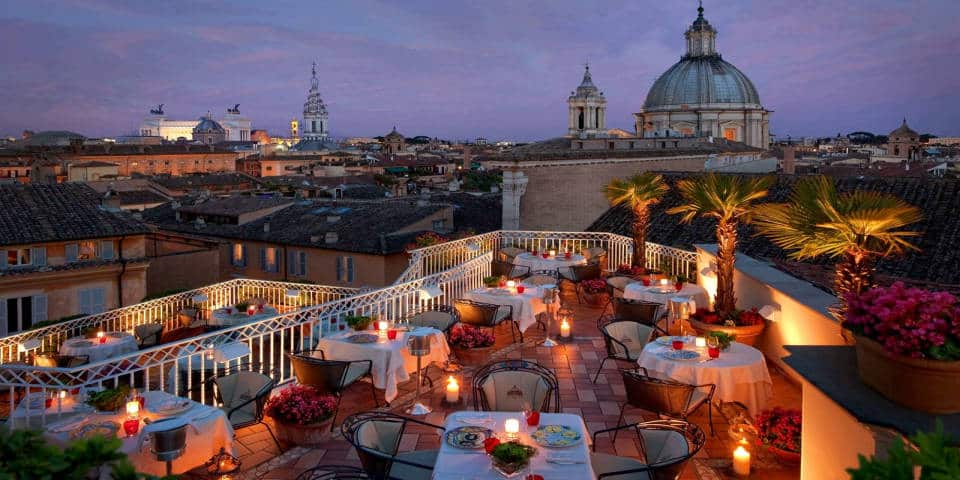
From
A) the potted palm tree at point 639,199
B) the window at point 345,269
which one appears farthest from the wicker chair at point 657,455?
the window at point 345,269

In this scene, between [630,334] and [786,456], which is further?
[630,334]

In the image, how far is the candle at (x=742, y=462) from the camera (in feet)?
21.2

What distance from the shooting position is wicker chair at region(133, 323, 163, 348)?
47.5 feet

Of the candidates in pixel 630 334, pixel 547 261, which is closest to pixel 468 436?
pixel 630 334

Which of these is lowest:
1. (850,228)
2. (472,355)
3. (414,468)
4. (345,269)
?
(345,269)

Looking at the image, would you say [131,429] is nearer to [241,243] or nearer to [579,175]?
[579,175]

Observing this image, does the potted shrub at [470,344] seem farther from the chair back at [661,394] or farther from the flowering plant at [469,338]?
the chair back at [661,394]

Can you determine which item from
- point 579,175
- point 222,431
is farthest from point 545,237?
point 579,175

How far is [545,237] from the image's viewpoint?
56.9ft

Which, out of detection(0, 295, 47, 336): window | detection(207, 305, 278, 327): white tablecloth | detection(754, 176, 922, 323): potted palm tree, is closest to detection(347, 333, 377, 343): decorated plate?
detection(754, 176, 922, 323): potted palm tree

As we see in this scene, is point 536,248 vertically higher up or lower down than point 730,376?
higher up

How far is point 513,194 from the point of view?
2703 centimetres

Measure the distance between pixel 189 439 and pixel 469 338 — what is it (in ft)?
14.6

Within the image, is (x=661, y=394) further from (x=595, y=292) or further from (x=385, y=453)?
(x=595, y=292)
